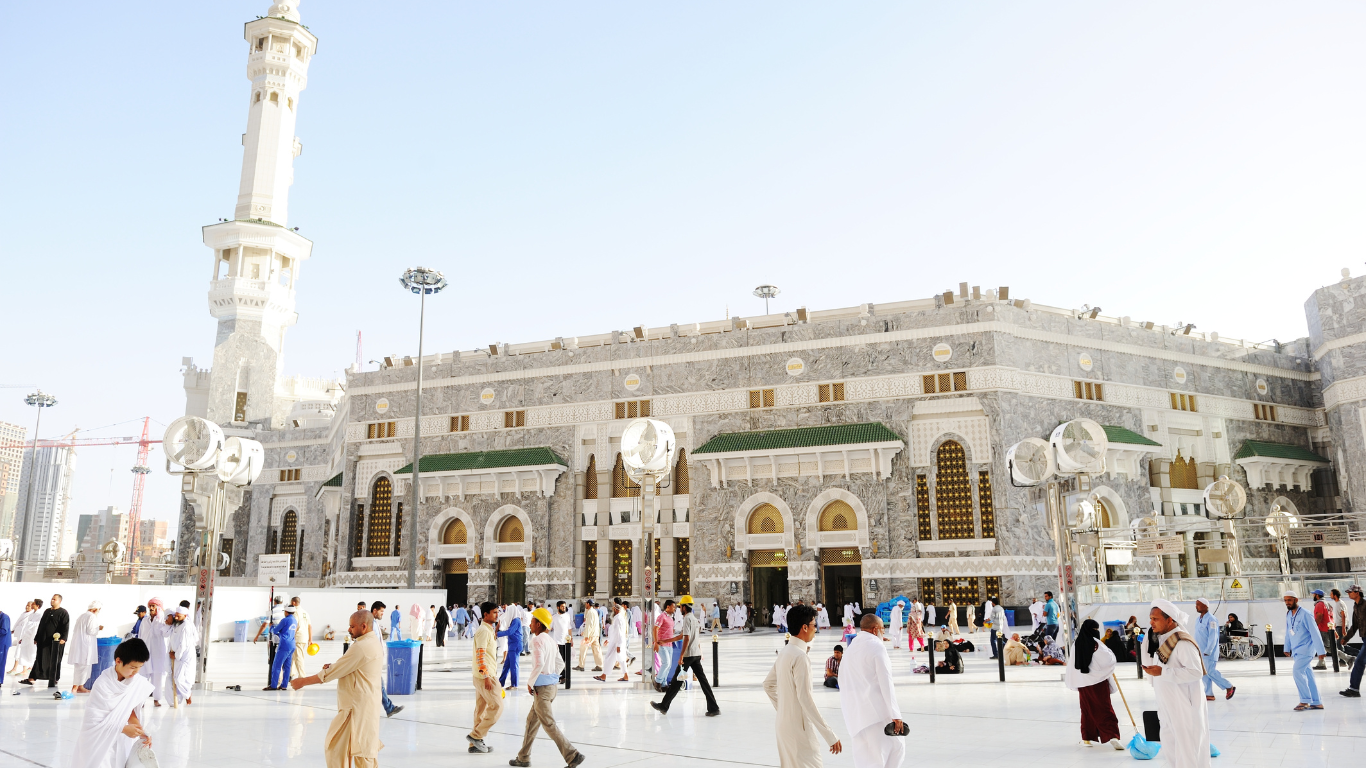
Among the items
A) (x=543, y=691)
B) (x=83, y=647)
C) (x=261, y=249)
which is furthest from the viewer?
(x=261, y=249)

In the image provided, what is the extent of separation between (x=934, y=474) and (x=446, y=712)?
66.2 feet

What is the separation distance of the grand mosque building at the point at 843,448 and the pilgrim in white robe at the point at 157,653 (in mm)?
19002

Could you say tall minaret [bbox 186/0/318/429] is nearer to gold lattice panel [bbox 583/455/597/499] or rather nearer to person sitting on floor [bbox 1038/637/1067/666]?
gold lattice panel [bbox 583/455/597/499]

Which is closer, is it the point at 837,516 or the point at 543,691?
the point at 543,691

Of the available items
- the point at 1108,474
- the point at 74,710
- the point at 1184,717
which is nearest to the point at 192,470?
the point at 74,710

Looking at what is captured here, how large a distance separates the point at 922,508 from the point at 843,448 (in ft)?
9.87

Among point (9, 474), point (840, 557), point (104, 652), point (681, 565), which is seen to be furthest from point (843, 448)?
point (9, 474)

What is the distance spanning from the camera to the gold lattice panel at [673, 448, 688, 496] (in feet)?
102

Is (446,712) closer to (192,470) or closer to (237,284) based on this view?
(192,470)

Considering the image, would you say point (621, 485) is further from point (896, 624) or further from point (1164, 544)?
point (1164, 544)

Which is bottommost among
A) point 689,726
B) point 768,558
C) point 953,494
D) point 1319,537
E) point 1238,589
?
point 689,726

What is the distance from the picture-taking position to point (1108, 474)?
92.0 ft

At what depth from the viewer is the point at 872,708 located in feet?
18.0

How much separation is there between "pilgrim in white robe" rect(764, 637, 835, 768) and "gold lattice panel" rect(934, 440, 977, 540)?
916 inches
